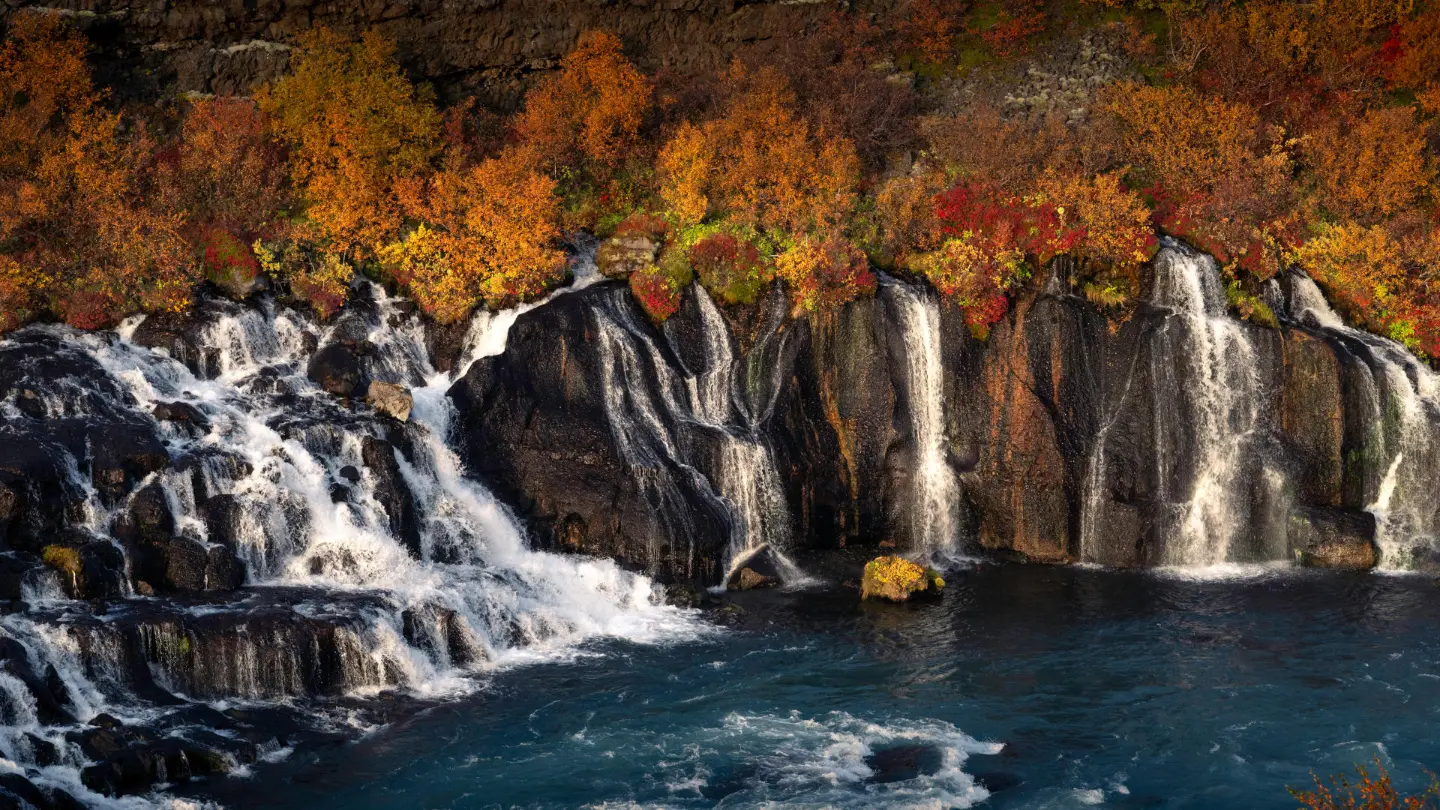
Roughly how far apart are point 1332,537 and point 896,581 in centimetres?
1251

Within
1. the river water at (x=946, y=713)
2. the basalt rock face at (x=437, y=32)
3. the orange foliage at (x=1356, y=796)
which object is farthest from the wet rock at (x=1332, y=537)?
the basalt rock face at (x=437, y=32)

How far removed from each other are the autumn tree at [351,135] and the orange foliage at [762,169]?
28.7 feet

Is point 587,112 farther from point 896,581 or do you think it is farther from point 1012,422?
point 896,581

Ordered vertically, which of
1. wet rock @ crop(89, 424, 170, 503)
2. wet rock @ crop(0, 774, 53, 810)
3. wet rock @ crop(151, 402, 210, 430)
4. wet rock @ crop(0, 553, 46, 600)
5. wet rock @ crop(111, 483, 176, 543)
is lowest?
wet rock @ crop(0, 774, 53, 810)

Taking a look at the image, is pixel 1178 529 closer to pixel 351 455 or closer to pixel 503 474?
pixel 503 474

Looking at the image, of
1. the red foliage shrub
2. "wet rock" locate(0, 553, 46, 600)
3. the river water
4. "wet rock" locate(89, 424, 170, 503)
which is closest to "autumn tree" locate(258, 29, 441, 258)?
the red foliage shrub

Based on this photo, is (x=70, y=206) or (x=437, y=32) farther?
(x=437, y=32)

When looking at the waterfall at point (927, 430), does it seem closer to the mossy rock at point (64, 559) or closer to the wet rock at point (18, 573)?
the mossy rock at point (64, 559)

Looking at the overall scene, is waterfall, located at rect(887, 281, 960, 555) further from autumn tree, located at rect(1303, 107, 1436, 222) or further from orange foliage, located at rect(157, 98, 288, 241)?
orange foliage, located at rect(157, 98, 288, 241)

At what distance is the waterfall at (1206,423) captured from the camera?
38031 millimetres

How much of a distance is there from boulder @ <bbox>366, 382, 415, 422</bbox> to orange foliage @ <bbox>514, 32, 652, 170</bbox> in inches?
487

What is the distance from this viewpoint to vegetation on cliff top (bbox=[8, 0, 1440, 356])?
132 ft

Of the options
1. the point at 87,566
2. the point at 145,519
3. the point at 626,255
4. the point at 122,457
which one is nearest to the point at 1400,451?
the point at 626,255

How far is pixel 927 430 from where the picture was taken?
3950cm
